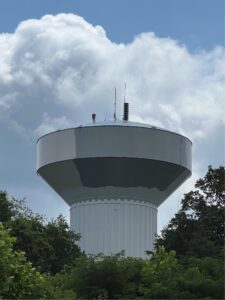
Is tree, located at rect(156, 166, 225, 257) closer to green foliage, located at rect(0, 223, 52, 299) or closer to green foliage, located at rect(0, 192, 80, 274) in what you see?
green foliage, located at rect(0, 192, 80, 274)

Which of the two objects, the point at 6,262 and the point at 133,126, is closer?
the point at 6,262

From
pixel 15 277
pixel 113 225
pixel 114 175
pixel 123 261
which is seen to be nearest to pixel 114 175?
pixel 114 175

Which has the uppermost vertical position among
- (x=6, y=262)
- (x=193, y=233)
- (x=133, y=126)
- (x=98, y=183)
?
(x=133, y=126)

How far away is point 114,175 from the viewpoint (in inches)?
1364

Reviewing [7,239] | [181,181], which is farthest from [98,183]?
[7,239]

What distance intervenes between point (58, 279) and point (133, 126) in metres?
10.9

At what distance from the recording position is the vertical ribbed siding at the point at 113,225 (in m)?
36.0

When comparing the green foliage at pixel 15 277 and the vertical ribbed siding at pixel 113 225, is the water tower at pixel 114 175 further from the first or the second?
the green foliage at pixel 15 277

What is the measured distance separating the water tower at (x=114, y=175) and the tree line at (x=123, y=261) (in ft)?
4.23

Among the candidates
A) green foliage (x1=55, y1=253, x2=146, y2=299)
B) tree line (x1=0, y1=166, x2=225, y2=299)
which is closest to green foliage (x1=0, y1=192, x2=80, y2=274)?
tree line (x1=0, y1=166, x2=225, y2=299)

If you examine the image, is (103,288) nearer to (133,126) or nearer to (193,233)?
(193,233)

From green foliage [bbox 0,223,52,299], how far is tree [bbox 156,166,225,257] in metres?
12.3

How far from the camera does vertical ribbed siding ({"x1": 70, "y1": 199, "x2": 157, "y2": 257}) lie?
36.0 m

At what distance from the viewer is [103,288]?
22953 mm
